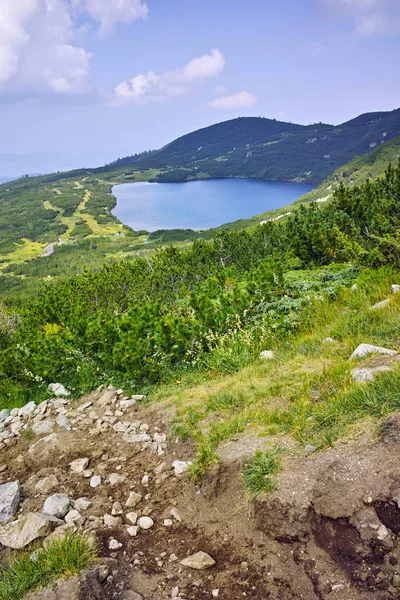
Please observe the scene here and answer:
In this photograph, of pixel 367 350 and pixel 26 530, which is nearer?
pixel 26 530

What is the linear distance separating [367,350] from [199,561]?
3.47 m

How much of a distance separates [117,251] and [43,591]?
515 ft

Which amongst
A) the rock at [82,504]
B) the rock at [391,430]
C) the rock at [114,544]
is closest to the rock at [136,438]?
the rock at [82,504]

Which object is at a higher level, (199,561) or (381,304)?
(381,304)

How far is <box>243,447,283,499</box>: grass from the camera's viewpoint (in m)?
3.88

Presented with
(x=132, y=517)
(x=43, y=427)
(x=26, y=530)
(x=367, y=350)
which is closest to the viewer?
(x=26, y=530)

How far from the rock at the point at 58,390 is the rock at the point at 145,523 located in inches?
151

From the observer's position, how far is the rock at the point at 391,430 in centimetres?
367

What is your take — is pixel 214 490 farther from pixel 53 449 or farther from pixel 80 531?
pixel 53 449

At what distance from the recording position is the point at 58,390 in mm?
7551

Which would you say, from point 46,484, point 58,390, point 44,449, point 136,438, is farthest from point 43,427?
point 136,438

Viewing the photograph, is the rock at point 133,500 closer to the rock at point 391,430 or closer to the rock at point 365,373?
the rock at point 391,430

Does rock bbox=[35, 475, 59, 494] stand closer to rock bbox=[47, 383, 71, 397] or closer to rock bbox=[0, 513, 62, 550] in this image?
rock bbox=[0, 513, 62, 550]

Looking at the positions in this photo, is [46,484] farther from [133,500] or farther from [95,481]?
[133,500]
